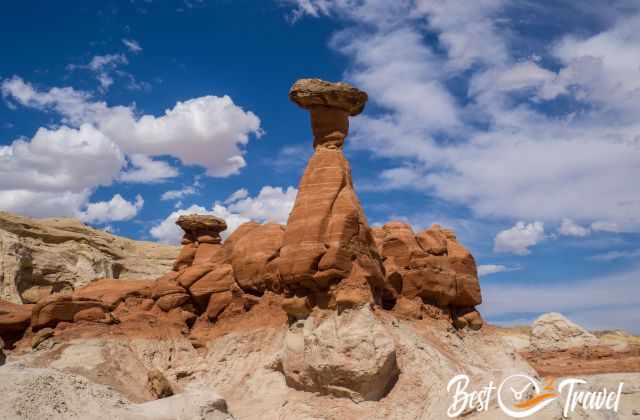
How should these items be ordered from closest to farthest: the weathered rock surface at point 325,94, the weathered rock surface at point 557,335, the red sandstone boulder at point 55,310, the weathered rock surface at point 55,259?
the weathered rock surface at point 325,94
the red sandstone boulder at point 55,310
the weathered rock surface at point 55,259
the weathered rock surface at point 557,335

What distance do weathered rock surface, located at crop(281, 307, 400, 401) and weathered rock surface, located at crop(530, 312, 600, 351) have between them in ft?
72.2

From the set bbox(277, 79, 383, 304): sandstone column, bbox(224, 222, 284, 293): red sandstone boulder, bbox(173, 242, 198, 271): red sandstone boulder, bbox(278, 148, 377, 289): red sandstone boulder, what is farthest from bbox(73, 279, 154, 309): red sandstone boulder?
bbox(278, 148, 377, 289): red sandstone boulder

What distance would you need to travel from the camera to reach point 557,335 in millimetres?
33719

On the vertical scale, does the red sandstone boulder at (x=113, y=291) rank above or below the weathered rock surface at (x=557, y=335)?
below

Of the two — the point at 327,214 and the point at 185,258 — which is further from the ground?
the point at 327,214

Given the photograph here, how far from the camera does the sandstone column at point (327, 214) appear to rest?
15.8 metres

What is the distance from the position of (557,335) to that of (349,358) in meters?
23.7

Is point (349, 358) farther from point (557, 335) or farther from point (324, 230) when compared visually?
point (557, 335)

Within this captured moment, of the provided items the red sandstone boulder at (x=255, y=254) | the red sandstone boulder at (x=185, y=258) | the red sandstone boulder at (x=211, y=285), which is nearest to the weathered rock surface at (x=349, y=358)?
the red sandstone boulder at (x=255, y=254)

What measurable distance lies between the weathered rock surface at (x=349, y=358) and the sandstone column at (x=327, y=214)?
48.5 inches

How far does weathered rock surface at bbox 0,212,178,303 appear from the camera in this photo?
29531mm

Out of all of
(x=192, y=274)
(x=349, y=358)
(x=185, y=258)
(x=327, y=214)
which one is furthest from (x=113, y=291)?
(x=349, y=358)

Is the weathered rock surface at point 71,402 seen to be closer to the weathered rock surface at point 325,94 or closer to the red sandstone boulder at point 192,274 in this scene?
the weathered rock surface at point 325,94

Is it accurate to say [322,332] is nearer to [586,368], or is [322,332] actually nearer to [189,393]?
[189,393]
